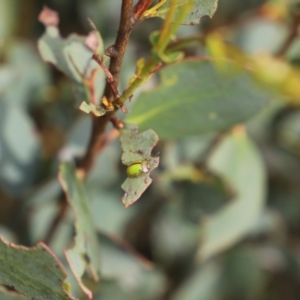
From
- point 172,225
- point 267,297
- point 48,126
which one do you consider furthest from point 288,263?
point 48,126

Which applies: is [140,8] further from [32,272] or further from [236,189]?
[236,189]

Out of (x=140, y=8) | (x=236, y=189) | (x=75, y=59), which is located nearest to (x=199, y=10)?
(x=140, y=8)

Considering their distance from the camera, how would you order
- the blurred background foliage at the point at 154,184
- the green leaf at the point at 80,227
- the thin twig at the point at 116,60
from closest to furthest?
the thin twig at the point at 116,60, the green leaf at the point at 80,227, the blurred background foliage at the point at 154,184

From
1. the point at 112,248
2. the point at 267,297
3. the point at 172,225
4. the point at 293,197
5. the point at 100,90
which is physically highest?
the point at 100,90

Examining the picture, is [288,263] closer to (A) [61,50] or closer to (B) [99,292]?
(B) [99,292]

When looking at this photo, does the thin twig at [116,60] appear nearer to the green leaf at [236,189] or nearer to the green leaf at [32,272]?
the green leaf at [32,272]

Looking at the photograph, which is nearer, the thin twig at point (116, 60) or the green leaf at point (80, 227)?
the thin twig at point (116, 60)

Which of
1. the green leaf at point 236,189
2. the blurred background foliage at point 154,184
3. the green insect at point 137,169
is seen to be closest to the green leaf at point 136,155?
the green insect at point 137,169
